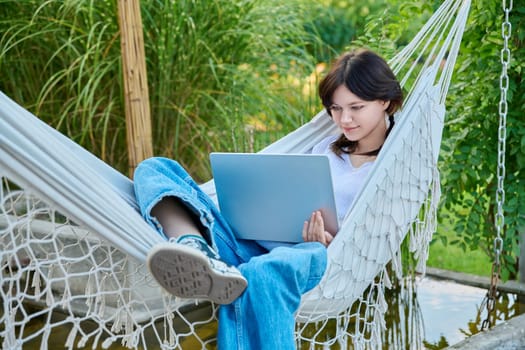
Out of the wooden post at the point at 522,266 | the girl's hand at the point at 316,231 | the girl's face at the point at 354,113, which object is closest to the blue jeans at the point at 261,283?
the girl's hand at the point at 316,231

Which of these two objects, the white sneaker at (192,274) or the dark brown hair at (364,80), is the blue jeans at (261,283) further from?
the dark brown hair at (364,80)

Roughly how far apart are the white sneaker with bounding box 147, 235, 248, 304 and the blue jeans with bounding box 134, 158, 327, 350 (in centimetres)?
7

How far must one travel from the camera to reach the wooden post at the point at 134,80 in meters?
2.58

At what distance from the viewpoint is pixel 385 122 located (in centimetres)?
209

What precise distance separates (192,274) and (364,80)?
0.91 m

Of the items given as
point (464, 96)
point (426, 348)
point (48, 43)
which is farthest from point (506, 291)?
point (48, 43)

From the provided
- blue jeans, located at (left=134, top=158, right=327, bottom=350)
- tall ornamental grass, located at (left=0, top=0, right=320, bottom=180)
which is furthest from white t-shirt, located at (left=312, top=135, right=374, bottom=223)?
tall ornamental grass, located at (left=0, top=0, right=320, bottom=180)

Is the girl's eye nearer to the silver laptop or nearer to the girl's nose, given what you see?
the girl's nose

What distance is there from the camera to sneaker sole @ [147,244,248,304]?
131 cm

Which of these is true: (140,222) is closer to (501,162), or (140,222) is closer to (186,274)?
(186,274)

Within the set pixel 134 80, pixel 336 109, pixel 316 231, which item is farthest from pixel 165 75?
pixel 316 231

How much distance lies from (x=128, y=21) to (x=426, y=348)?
1566 mm

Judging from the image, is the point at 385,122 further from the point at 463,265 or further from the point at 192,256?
the point at 463,265

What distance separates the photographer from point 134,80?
2.61m
